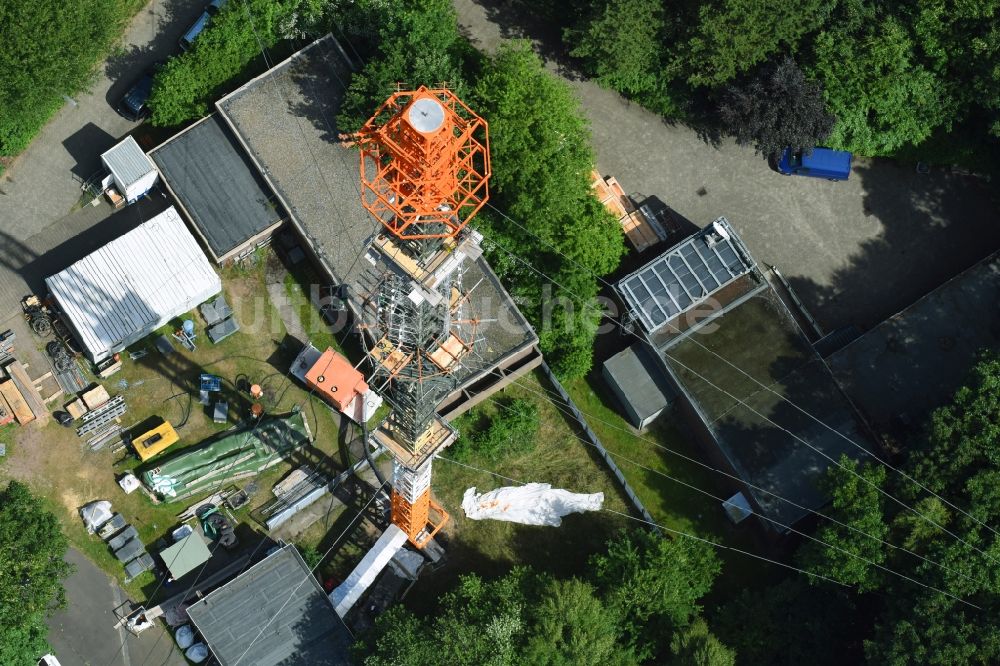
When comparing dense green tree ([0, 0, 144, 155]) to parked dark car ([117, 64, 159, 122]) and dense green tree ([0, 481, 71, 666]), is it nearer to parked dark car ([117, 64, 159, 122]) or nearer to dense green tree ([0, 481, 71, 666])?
parked dark car ([117, 64, 159, 122])

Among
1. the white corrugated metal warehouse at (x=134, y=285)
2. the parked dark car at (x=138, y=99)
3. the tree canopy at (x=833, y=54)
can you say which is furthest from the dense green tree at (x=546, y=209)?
the parked dark car at (x=138, y=99)

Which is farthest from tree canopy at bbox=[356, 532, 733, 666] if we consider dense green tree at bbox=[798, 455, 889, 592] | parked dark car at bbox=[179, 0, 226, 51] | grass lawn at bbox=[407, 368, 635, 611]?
parked dark car at bbox=[179, 0, 226, 51]

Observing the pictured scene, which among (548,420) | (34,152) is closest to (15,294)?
(34,152)

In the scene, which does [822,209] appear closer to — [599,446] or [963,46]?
[963,46]

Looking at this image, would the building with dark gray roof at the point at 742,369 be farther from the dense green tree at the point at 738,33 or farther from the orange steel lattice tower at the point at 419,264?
the orange steel lattice tower at the point at 419,264

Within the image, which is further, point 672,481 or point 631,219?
point 631,219

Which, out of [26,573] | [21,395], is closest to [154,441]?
[21,395]
